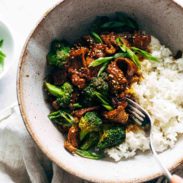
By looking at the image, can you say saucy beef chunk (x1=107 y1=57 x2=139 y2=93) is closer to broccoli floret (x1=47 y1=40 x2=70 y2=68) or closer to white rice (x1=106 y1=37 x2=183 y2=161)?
white rice (x1=106 y1=37 x2=183 y2=161)

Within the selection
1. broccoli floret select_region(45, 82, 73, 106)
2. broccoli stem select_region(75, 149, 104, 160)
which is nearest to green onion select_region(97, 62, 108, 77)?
broccoli floret select_region(45, 82, 73, 106)

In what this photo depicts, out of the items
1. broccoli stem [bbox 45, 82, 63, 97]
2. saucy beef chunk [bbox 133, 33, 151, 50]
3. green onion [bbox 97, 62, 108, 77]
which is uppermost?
saucy beef chunk [bbox 133, 33, 151, 50]

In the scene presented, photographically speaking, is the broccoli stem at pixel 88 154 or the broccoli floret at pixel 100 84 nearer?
the broccoli floret at pixel 100 84

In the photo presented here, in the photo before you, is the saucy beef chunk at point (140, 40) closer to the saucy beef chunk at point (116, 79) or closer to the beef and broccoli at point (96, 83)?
the beef and broccoli at point (96, 83)

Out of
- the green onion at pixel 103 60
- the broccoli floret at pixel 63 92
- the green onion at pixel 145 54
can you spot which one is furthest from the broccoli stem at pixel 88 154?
the green onion at pixel 145 54

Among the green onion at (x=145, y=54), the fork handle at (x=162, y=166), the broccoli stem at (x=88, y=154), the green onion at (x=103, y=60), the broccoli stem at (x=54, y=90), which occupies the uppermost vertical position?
the green onion at (x=145, y=54)

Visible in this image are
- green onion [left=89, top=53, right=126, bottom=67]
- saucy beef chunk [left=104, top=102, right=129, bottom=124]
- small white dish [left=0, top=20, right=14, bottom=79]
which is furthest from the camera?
small white dish [left=0, top=20, right=14, bottom=79]

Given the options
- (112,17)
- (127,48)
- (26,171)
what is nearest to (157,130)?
(127,48)
